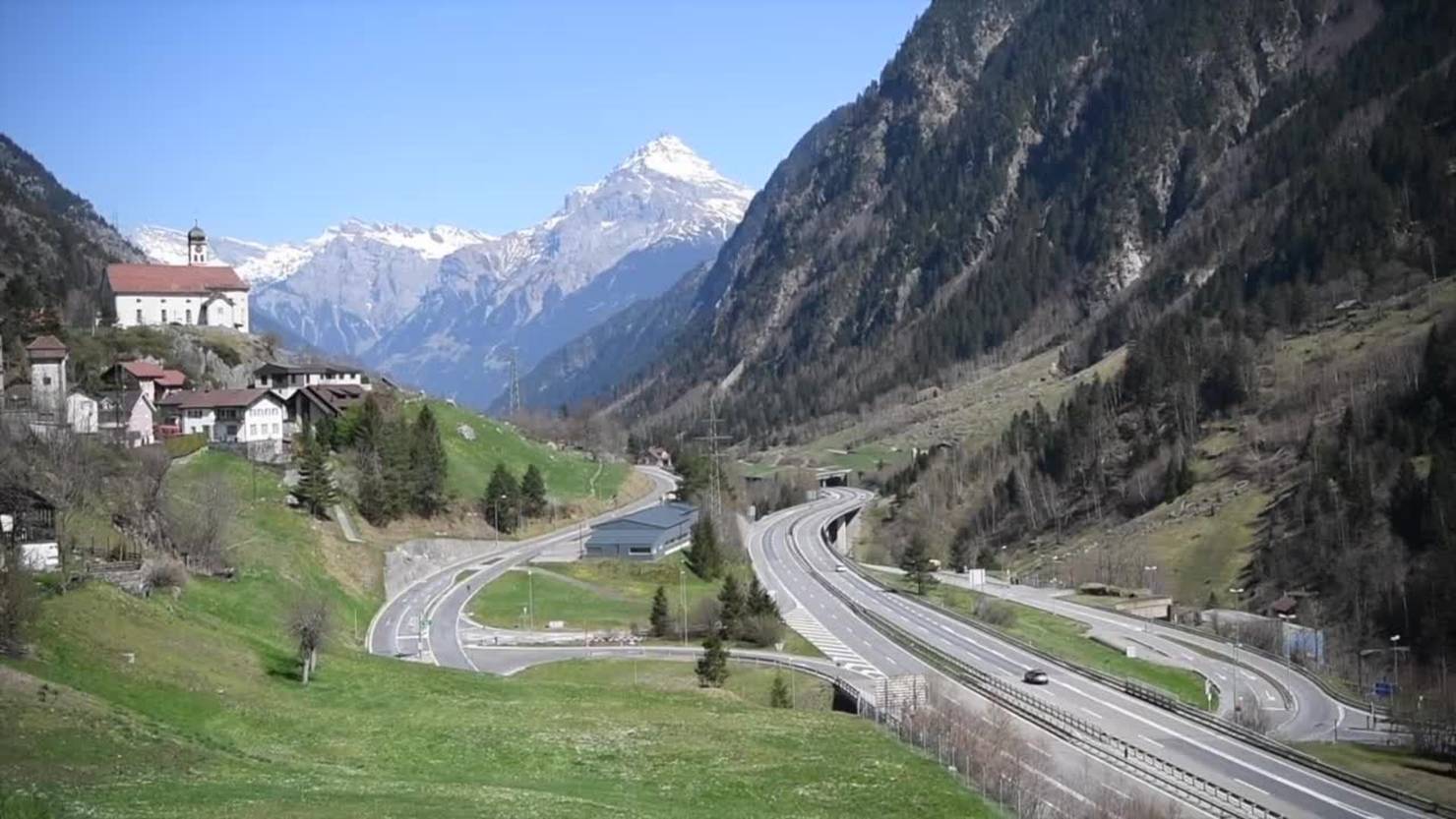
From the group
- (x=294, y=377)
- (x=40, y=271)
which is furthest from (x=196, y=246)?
(x=294, y=377)

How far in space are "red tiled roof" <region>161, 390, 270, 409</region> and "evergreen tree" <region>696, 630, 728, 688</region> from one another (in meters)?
48.5

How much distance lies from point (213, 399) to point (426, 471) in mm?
16820

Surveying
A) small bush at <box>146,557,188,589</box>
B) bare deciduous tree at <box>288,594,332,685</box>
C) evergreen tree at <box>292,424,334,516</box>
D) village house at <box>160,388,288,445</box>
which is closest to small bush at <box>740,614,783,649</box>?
evergreen tree at <box>292,424,334,516</box>

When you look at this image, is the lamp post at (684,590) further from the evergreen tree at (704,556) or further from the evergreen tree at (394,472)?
the evergreen tree at (394,472)

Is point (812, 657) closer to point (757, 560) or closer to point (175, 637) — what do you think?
point (175, 637)

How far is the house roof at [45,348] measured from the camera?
90062mm

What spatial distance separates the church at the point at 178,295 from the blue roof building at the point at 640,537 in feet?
148

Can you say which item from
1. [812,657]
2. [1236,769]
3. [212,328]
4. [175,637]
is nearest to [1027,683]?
[812,657]

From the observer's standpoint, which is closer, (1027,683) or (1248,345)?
(1027,683)

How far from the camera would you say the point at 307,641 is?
51.3m

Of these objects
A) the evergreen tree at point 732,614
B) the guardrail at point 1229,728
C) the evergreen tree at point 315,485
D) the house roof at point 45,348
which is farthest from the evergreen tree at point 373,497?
the guardrail at point 1229,728

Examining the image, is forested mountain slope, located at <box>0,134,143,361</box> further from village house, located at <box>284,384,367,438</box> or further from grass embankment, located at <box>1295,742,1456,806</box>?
grass embankment, located at <box>1295,742,1456,806</box>

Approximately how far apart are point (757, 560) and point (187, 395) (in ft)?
175

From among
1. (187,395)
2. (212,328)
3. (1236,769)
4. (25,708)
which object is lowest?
(1236,769)
